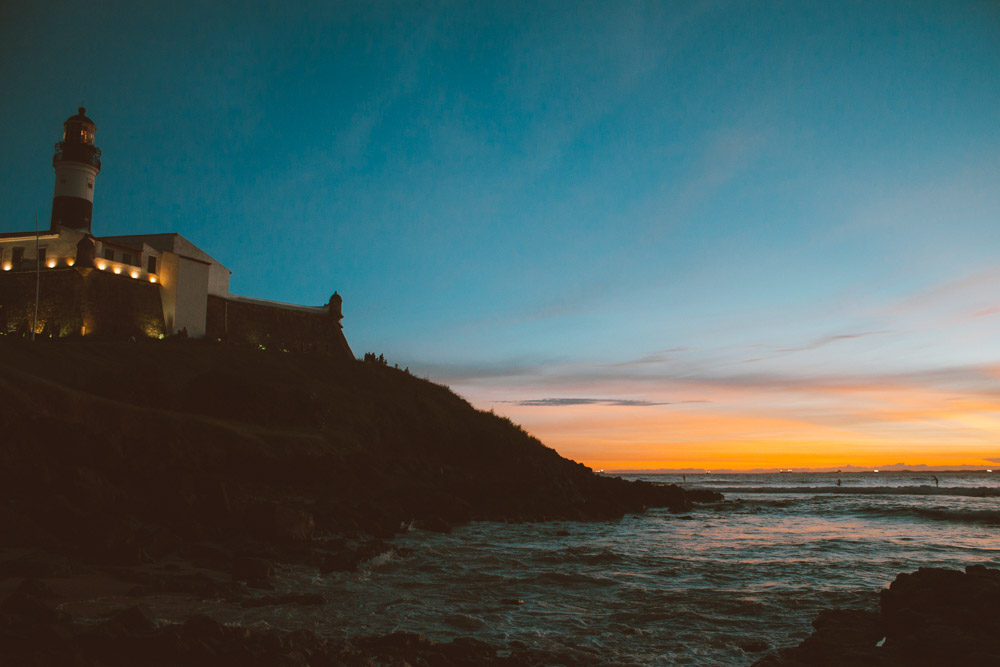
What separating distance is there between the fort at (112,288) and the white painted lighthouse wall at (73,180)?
0.08m

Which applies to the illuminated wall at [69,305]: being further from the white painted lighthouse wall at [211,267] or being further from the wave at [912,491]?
the wave at [912,491]

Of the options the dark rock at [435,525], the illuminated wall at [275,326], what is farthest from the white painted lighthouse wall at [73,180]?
the dark rock at [435,525]

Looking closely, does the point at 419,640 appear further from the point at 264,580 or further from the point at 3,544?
the point at 3,544

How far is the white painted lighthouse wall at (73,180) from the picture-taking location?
52.0 metres

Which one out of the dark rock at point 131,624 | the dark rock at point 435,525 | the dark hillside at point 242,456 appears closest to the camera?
the dark rock at point 131,624

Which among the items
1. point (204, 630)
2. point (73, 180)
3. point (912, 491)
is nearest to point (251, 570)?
point (204, 630)

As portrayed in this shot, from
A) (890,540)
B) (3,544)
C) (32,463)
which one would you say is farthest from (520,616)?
(890,540)

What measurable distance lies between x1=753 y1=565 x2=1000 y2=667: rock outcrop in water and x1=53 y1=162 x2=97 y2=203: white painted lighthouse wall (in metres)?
60.5

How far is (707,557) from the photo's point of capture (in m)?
20.0

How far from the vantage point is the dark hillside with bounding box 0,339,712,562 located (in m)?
17.3

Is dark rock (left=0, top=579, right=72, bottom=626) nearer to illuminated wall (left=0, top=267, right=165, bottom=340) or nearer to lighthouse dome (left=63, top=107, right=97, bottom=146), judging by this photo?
illuminated wall (left=0, top=267, right=165, bottom=340)

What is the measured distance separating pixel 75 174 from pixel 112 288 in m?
12.7

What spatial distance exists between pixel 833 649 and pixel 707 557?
11.1 meters

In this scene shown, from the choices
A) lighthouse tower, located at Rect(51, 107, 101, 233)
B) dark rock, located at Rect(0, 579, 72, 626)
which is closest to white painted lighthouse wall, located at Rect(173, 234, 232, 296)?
lighthouse tower, located at Rect(51, 107, 101, 233)
